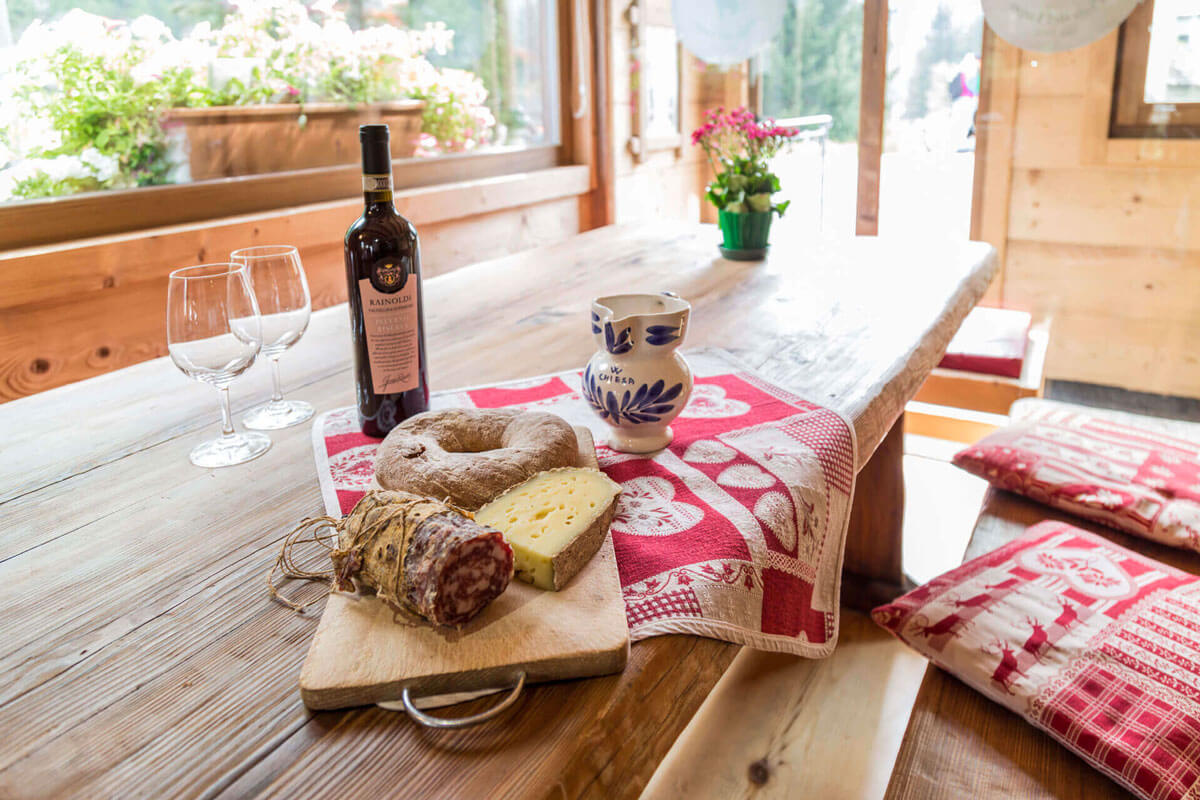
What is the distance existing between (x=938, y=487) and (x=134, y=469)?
2308 millimetres

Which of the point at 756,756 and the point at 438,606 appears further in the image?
the point at 756,756

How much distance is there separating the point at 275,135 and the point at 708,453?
226cm

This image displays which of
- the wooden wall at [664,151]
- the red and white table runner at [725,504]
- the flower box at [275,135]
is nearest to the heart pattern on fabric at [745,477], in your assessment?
the red and white table runner at [725,504]

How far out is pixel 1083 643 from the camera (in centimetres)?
96

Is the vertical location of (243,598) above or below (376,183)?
below

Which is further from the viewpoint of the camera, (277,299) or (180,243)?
(180,243)

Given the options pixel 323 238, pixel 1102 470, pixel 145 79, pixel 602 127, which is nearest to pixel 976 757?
pixel 1102 470

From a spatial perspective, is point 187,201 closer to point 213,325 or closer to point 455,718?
point 213,325

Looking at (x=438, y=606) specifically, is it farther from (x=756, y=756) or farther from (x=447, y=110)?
(x=447, y=110)

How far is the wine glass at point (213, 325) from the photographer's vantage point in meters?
0.85

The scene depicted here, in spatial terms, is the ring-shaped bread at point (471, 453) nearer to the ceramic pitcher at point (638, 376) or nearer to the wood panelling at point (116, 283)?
the ceramic pitcher at point (638, 376)

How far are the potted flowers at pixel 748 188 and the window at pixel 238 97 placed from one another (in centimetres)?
146

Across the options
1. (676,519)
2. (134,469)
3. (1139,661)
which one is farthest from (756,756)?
(134,469)

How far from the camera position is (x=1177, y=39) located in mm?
2582
